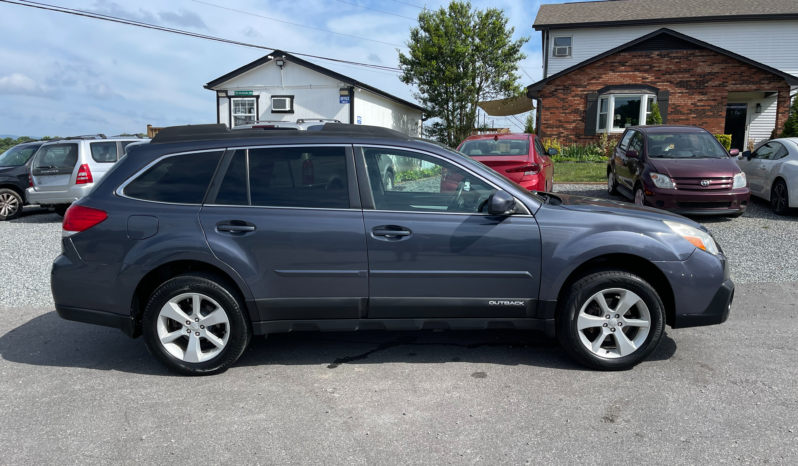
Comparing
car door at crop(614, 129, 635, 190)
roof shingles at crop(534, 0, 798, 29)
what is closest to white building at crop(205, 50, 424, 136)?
roof shingles at crop(534, 0, 798, 29)

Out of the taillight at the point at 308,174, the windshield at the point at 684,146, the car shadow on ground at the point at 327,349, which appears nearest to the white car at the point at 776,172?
the windshield at the point at 684,146

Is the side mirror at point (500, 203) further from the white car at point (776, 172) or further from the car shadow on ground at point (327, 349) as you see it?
the white car at point (776, 172)

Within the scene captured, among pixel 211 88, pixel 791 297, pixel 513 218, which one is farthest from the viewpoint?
pixel 211 88

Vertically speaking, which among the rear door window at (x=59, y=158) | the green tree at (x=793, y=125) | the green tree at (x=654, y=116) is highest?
the green tree at (x=654, y=116)

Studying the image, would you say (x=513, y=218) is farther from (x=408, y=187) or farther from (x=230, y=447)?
(x=230, y=447)

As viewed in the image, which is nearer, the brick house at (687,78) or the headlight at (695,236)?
the headlight at (695,236)

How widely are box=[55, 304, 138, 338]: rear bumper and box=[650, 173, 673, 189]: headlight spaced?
8499 mm

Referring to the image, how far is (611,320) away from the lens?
3.97 m

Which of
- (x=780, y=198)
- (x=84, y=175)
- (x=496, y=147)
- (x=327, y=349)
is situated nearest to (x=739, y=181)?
(x=780, y=198)

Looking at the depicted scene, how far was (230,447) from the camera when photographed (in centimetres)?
306

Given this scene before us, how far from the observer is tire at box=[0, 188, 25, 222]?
12.9 m

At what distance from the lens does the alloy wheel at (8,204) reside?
12.9m

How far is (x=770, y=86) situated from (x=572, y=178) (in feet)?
38.9

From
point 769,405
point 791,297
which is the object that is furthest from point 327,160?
point 791,297
